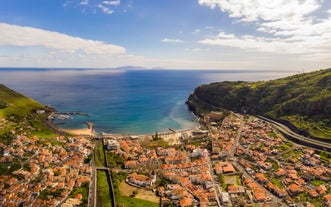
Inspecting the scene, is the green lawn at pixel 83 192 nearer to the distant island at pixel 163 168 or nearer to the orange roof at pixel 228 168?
the distant island at pixel 163 168

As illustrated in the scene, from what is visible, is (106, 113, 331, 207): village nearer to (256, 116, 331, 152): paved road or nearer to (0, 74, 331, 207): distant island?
(0, 74, 331, 207): distant island

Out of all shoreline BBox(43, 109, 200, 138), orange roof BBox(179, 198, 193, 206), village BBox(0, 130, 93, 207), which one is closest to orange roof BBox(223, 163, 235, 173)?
orange roof BBox(179, 198, 193, 206)

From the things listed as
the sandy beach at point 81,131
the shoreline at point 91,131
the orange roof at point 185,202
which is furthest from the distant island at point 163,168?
the sandy beach at point 81,131

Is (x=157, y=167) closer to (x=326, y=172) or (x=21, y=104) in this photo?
(x=326, y=172)

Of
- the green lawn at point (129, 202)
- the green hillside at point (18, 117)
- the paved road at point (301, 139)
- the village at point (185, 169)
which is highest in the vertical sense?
the green hillside at point (18, 117)

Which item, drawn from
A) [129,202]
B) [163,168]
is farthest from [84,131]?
[129,202]

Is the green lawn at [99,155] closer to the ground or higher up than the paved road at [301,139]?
closer to the ground

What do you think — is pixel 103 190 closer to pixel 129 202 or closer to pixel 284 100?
pixel 129 202
